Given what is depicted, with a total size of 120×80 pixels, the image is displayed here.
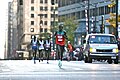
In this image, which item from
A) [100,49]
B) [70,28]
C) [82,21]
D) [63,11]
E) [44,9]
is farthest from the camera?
[44,9]

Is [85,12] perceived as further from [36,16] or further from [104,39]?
[36,16]

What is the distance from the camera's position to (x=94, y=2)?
93812 mm

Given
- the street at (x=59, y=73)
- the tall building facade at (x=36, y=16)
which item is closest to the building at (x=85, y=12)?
the tall building facade at (x=36, y=16)

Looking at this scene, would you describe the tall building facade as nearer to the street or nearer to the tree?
the tree

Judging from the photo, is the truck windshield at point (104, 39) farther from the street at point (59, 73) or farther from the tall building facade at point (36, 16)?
the tall building facade at point (36, 16)

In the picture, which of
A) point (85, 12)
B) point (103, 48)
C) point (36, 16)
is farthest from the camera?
point (36, 16)

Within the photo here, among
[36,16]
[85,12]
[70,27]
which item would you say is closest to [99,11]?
[85,12]

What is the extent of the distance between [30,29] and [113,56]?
132727 mm

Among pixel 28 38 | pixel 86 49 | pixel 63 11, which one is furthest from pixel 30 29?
pixel 86 49

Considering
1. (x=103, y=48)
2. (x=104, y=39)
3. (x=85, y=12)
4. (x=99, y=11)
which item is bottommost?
(x=103, y=48)

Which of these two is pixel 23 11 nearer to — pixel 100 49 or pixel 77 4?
pixel 77 4

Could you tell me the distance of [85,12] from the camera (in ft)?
294

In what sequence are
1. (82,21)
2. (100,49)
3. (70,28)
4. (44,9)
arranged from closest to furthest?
(100,49) < (70,28) < (82,21) < (44,9)

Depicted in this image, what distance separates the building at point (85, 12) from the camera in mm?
87000
